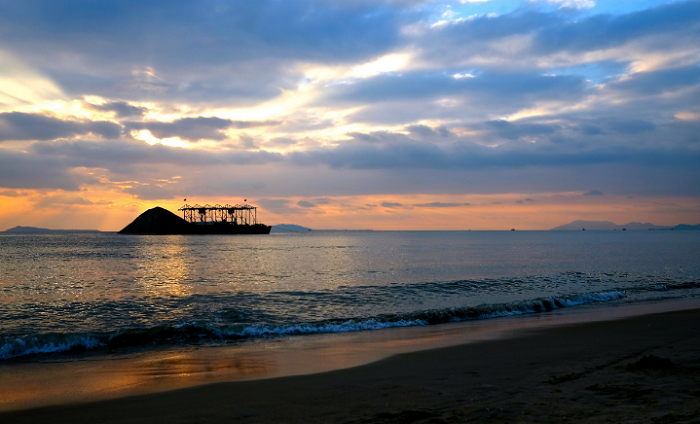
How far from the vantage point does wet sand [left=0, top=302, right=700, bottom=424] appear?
247 inches

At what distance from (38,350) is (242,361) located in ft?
20.7

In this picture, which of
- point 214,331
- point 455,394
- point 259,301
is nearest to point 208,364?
point 214,331

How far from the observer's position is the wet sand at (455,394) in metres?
6.27

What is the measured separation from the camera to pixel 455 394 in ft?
24.1

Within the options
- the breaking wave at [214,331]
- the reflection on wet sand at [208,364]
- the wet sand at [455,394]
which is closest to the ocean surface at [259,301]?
the breaking wave at [214,331]

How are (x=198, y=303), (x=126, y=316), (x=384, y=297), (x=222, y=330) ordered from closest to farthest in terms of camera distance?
1. (x=222, y=330)
2. (x=126, y=316)
3. (x=198, y=303)
4. (x=384, y=297)

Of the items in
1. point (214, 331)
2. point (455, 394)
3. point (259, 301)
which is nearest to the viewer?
point (455, 394)

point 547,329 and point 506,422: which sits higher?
point 506,422

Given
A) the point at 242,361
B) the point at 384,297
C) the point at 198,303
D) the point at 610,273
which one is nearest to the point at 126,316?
the point at 198,303

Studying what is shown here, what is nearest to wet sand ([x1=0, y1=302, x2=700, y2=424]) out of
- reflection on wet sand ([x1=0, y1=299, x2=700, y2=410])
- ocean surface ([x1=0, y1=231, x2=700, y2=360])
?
reflection on wet sand ([x1=0, y1=299, x2=700, y2=410])

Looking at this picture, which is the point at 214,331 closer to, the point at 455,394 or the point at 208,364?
the point at 208,364

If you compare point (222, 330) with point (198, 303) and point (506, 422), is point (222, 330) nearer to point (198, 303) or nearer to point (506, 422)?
point (198, 303)

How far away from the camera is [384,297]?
24.1 m

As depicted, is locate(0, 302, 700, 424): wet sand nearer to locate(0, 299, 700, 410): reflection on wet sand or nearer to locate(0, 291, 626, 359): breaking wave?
locate(0, 299, 700, 410): reflection on wet sand
